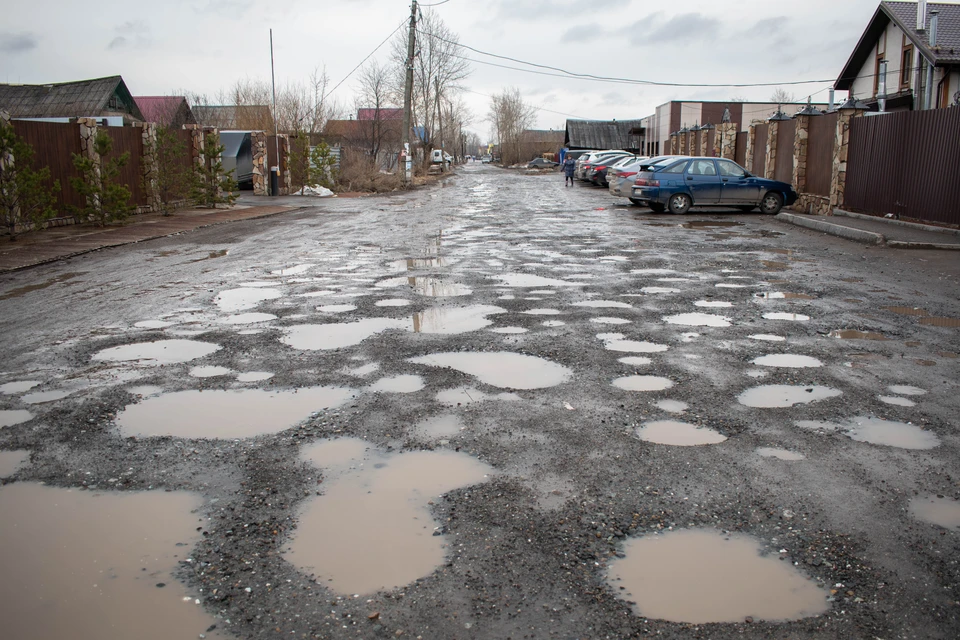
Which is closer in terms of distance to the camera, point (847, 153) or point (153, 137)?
point (847, 153)

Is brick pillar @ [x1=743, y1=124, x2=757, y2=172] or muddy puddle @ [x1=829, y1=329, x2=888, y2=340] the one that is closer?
muddy puddle @ [x1=829, y1=329, x2=888, y2=340]

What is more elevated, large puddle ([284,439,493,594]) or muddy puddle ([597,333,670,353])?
muddy puddle ([597,333,670,353])

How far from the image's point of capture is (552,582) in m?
2.81

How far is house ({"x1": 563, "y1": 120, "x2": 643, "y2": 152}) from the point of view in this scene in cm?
8462

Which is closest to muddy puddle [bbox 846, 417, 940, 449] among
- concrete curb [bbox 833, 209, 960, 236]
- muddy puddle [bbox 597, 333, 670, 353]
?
muddy puddle [bbox 597, 333, 670, 353]

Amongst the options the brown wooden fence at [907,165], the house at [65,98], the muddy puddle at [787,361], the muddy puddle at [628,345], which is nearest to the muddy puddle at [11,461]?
the muddy puddle at [628,345]

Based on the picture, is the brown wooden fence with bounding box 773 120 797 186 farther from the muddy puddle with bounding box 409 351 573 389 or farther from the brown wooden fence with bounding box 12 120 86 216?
the muddy puddle with bounding box 409 351 573 389

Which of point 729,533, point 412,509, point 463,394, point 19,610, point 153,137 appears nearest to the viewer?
point 19,610

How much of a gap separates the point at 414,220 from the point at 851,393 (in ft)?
47.3

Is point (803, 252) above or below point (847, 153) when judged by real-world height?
below

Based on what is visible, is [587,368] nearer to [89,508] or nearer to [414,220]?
[89,508]

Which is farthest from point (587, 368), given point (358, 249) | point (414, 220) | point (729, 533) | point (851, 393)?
point (414, 220)

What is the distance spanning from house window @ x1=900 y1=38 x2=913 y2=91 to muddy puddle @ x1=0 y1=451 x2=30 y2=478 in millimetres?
33740

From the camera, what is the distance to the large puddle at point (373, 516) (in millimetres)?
2941
